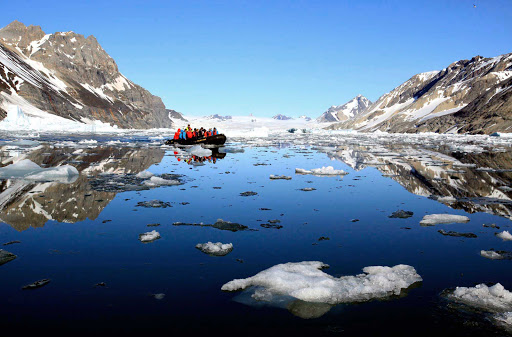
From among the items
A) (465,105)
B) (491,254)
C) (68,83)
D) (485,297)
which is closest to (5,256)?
(485,297)

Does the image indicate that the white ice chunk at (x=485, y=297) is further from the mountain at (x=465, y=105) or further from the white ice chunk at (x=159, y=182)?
the mountain at (x=465, y=105)

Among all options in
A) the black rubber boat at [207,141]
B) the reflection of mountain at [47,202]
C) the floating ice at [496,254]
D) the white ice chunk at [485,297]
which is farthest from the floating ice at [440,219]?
the black rubber boat at [207,141]

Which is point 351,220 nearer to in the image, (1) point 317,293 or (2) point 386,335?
(1) point 317,293

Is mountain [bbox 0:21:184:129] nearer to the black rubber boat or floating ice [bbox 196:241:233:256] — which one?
the black rubber boat

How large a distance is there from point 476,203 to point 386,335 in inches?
315

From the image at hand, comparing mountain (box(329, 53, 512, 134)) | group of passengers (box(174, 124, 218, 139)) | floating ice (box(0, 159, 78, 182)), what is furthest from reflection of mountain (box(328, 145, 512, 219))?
mountain (box(329, 53, 512, 134))

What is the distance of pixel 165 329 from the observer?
4.31 meters

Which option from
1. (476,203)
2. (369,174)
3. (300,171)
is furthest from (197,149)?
(476,203)

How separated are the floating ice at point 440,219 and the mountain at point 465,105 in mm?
91581

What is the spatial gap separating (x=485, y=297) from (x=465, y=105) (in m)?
154

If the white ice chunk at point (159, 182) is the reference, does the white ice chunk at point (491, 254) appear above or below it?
above

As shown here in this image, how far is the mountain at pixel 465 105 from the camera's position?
98.9m

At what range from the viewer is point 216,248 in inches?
264

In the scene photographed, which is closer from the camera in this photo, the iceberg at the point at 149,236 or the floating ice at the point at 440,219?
the iceberg at the point at 149,236
